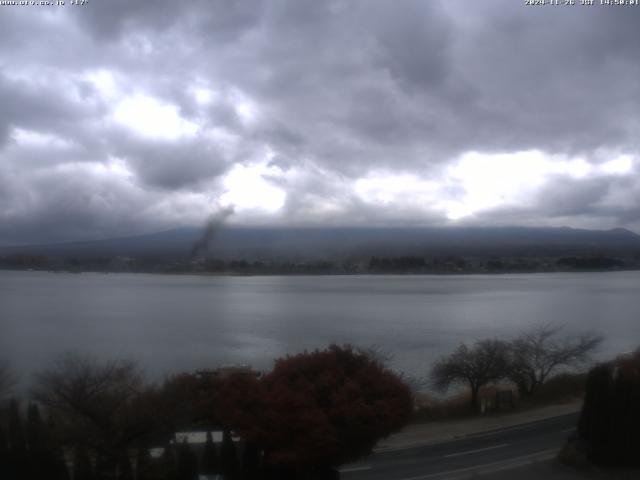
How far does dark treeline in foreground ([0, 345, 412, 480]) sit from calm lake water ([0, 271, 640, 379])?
47.3 feet

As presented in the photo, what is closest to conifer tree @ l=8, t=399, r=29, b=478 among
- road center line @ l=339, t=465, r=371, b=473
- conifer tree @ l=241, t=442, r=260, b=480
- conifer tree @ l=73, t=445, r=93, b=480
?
conifer tree @ l=73, t=445, r=93, b=480

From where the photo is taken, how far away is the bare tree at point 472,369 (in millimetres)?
22359

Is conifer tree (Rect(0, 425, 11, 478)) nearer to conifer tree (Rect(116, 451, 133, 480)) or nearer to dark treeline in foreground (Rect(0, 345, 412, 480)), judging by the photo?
dark treeline in foreground (Rect(0, 345, 412, 480))

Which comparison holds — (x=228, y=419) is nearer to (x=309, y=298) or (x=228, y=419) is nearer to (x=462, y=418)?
(x=462, y=418)

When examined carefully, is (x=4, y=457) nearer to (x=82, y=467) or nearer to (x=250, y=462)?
(x=82, y=467)

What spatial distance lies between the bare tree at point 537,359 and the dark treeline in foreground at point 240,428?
13.4 metres

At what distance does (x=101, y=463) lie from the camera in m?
10.0

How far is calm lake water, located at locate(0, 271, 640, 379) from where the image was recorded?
31.0m

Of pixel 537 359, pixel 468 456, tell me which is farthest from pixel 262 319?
pixel 468 456

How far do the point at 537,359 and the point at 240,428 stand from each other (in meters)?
17.4

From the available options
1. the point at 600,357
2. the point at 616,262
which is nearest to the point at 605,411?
the point at 600,357

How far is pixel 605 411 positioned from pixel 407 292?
60.4 metres

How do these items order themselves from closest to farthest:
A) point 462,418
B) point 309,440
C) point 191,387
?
point 309,440 → point 191,387 → point 462,418

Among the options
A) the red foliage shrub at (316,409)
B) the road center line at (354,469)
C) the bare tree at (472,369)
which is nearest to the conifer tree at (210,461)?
the red foliage shrub at (316,409)
